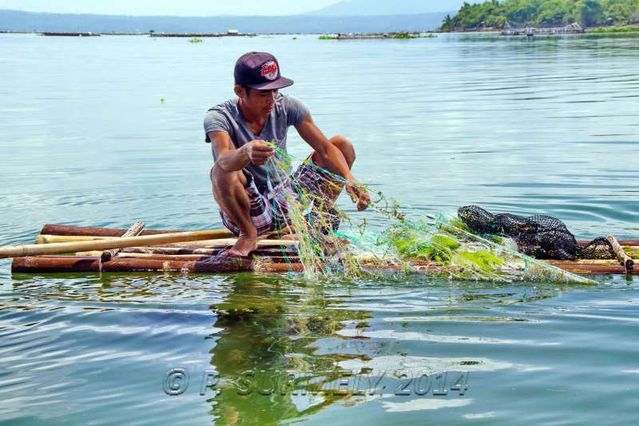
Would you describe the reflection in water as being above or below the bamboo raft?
below

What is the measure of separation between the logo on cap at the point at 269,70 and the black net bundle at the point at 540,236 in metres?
1.76

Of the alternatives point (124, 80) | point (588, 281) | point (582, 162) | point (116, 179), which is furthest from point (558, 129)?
point (124, 80)

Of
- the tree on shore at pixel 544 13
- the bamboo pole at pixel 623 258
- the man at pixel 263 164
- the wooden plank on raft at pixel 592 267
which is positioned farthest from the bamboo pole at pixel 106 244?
the tree on shore at pixel 544 13

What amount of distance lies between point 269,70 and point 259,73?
0.24 ft

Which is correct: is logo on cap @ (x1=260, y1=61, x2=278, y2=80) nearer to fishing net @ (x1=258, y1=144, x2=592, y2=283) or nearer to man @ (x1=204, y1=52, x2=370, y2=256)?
man @ (x1=204, y1=52, x2=370, y2=256)

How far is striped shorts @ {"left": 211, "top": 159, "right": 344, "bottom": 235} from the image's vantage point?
653cm

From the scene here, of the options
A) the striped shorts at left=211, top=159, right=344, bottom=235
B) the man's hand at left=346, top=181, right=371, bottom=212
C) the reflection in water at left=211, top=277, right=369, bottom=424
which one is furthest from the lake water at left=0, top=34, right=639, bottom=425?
the man's hand at left=346, top=181, right=371, bottom=212

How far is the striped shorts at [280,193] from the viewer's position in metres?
6.53

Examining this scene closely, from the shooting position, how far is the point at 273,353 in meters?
5.10

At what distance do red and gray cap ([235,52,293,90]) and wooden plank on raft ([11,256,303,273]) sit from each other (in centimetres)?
131

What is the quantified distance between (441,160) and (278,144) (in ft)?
20.5

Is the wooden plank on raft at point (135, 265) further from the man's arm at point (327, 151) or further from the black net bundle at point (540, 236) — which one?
the black net bundle at point (540, 236)

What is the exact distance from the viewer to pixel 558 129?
15.2 m

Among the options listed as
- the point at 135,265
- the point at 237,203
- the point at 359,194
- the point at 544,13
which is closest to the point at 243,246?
the point at 237,203
